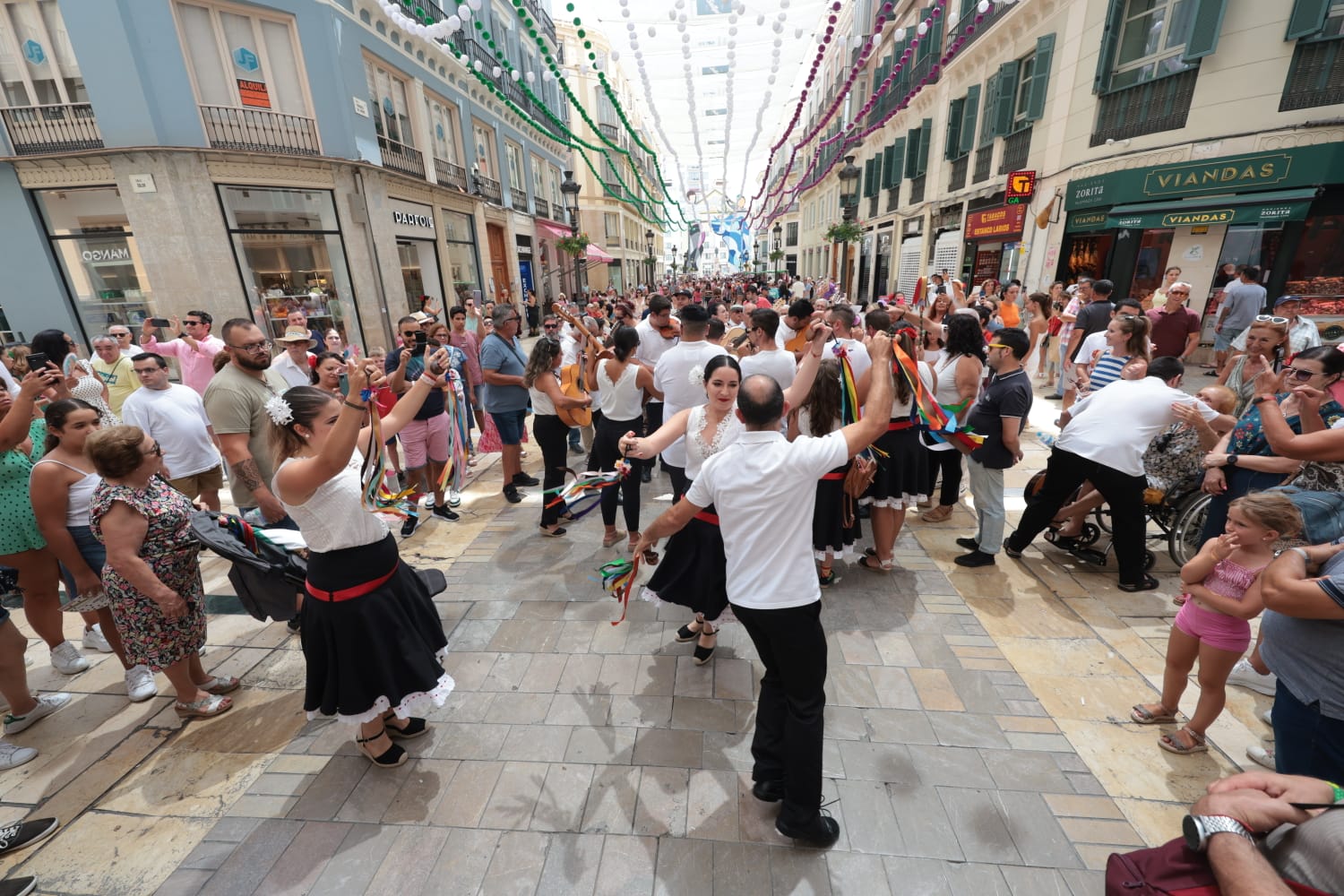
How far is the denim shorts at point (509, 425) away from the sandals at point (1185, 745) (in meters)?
5.41

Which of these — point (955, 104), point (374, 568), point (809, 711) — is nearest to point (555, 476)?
point (374, 568)

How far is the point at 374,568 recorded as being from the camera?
2.43 meters

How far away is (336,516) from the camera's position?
7.55 ft

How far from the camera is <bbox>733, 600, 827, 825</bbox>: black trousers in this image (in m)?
2.10

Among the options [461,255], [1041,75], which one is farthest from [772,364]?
[461,255]

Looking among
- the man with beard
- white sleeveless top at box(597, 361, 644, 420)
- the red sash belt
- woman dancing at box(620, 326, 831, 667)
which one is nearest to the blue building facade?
the man with beard

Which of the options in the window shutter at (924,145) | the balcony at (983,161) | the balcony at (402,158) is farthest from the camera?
the window shutter at (924,145)

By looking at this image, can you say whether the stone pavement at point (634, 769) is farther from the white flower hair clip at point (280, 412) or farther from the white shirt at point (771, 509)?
the white flower hair clip at point (280, 412)

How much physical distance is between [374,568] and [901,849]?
2.56m

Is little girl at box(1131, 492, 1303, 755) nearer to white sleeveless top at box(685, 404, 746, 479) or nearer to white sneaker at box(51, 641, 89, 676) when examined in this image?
white sleeveless top at box(685, 404, 746, 479)

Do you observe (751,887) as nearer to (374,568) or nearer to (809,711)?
(809,711)

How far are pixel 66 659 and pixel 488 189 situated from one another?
709 inches

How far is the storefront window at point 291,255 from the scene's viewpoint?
10898 mm

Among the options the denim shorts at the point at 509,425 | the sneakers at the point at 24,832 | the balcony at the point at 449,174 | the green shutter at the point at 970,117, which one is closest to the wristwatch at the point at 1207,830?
the sneakers at the point at 24,832
